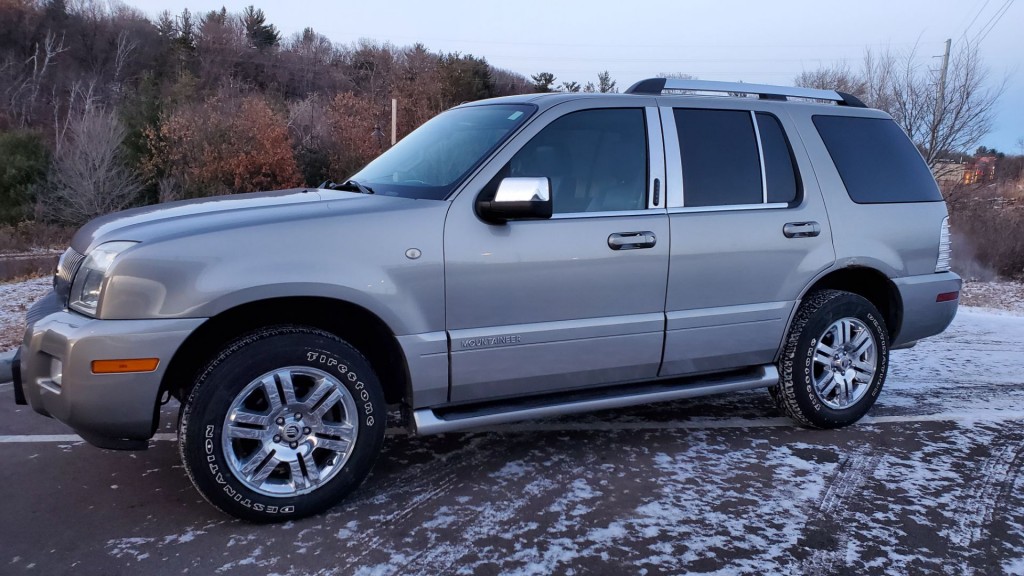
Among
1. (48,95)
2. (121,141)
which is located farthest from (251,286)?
(48,95)

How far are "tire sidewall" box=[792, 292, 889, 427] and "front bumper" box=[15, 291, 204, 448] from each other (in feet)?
10.9

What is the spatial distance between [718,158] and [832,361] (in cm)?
145

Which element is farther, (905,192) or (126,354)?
(905,192)

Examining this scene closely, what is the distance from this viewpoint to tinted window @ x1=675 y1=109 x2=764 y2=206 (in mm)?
4340

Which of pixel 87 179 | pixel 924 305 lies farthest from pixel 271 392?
pixel 87 179

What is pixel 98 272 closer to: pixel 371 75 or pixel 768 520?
pixel 768 520

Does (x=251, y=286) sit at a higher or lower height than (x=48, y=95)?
lower

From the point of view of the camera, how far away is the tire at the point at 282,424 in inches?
129

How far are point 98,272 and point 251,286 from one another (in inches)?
24.3

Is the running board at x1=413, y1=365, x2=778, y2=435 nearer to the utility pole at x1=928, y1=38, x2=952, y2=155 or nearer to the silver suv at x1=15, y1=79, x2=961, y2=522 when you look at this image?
the silver suv at x1=15, y1=79, x2=961, y2=522

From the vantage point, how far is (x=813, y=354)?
4.70 meters

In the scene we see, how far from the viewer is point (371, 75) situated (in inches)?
2596

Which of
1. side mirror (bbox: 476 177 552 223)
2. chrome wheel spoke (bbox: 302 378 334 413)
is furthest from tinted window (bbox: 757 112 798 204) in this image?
chrome wheel spoke (bbox: 302 378 334 413)

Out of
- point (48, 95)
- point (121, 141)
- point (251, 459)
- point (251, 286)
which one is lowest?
point (251, 459)
